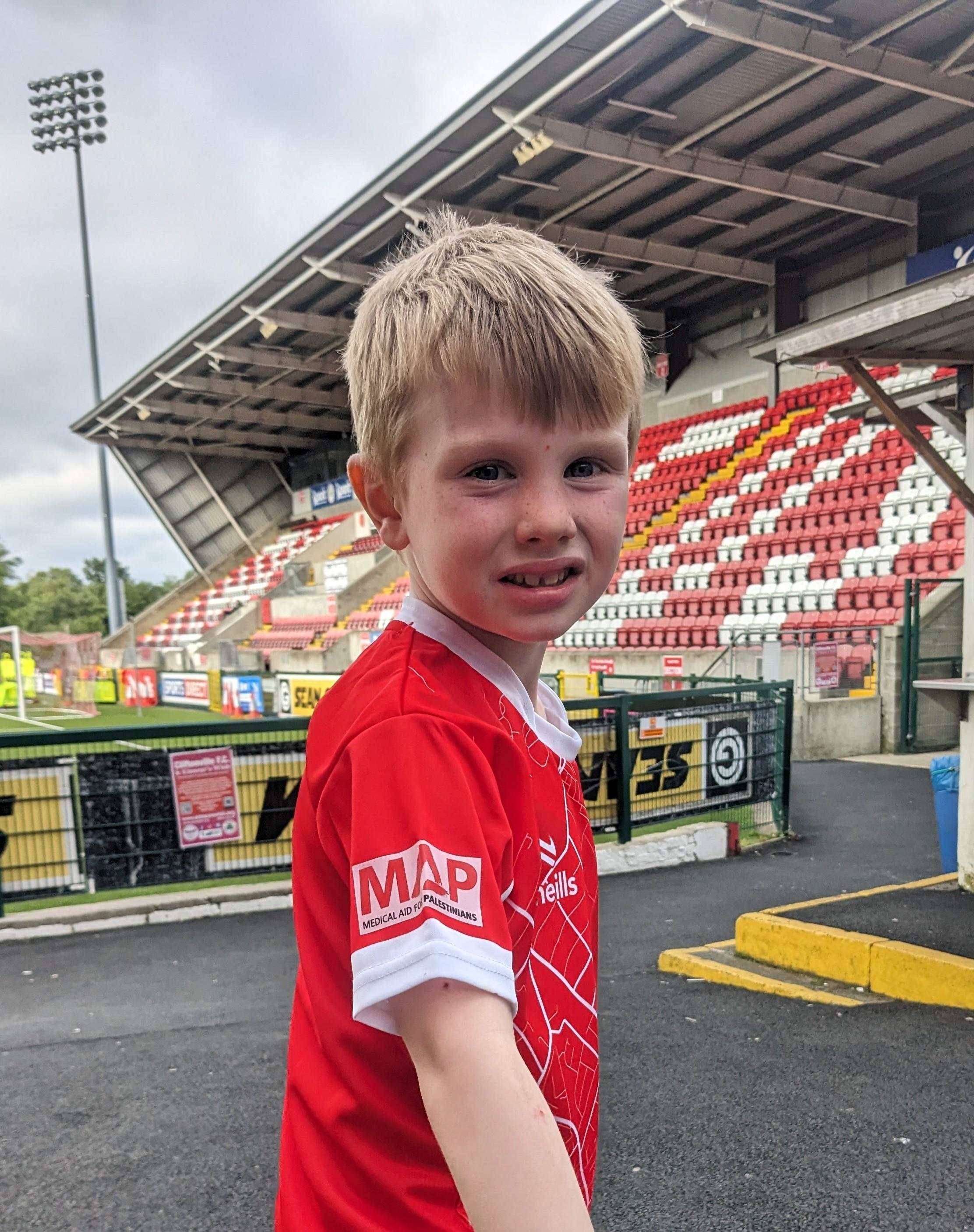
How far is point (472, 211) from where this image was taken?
60.9 feet

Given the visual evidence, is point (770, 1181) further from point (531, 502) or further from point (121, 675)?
point (121, 675)

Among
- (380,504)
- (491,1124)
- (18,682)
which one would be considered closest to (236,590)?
(18,682)

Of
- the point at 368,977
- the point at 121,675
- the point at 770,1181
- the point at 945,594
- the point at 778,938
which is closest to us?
the point at 368,977

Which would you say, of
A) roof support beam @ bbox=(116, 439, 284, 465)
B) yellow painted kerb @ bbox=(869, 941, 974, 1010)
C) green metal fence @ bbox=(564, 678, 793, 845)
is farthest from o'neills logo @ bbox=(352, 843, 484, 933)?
roof support beam @ bbox=(116, 439, 284, 465)

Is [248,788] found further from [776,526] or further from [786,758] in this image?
[776,526]

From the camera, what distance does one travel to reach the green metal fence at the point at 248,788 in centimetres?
647

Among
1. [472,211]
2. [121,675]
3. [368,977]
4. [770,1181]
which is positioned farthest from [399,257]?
[121,675]

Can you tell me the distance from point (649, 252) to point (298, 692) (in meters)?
12.2

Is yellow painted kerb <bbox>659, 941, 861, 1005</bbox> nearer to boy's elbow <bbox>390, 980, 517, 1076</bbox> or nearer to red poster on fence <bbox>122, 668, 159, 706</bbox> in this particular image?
boy's elbow <bbox>390, 980, 517, 1076</bbox>

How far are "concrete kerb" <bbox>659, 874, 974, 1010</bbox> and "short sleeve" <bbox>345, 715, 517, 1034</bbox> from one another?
4055 mm

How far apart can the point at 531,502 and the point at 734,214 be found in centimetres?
2122

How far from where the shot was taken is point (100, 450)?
39531mm

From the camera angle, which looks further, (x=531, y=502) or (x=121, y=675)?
(x=121, y=675)

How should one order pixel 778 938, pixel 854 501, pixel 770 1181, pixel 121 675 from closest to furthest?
pixel 770 1181, pixel 778 938, pixel 854 501, pixel 121 675
